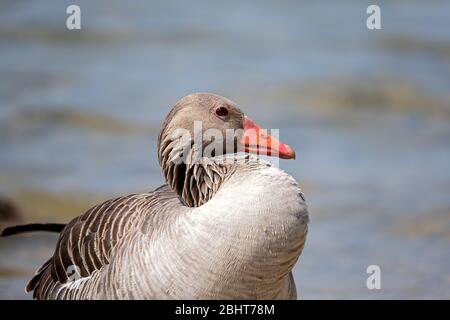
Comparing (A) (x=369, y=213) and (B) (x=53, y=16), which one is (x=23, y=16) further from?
(A) (x=369, y=213)

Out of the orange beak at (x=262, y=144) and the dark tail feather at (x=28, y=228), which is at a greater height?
the orange beak at (x=262, y=144)

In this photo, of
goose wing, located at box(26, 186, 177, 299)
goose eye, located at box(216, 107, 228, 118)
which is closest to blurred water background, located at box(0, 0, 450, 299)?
goose wing, located at box(26, 186, 177, 299)

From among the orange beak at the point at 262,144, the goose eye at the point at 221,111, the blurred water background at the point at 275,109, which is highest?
the goose eye at the point at 221,111

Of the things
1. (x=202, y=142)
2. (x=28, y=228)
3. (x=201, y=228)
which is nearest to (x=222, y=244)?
(x=201, y=228)

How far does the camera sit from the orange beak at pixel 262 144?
675 cm

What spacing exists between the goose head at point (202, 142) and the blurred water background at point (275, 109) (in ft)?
9.77

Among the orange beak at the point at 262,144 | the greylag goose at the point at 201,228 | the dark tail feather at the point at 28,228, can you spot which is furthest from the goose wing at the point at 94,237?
the orange beak at the point at 262,144

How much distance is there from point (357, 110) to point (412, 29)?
173 inches

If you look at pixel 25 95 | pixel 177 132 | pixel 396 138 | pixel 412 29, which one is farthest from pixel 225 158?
pixel 412 29

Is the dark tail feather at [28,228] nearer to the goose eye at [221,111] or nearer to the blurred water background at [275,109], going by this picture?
the blurred water background at [275,109]

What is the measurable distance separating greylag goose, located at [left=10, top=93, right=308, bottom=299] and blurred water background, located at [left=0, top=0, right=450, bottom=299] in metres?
2.29

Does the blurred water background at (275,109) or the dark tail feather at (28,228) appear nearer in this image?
the dark tail feather at (28,228)

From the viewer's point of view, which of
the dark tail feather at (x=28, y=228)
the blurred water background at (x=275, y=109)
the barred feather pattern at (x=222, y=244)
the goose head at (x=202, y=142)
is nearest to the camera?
the barred feather pattern at (x=222, y=244)

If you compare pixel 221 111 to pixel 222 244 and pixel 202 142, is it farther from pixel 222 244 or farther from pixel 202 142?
pixel 222 244
